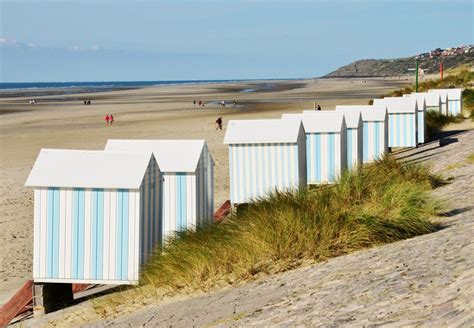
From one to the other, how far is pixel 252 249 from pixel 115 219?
1.95 meters

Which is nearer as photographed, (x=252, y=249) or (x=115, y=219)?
(x=252, y=249)

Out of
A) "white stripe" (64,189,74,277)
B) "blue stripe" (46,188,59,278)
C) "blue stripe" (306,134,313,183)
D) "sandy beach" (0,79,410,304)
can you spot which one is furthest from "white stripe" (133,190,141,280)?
"blue stripe" (306,134,313,183)

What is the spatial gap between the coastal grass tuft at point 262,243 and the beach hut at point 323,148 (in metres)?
7.57

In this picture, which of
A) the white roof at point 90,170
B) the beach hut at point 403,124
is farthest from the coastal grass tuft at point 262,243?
the beach hut at point 403,124

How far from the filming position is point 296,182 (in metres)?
15.7

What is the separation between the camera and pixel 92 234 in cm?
999

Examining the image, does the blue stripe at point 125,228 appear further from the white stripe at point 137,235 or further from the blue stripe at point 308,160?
the blue stripe at point 308,160

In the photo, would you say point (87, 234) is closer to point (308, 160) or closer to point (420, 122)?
point (308, 160)

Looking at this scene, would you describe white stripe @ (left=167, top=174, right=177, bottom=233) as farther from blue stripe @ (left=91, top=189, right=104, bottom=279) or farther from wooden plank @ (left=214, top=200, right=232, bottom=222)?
wooden plank @ (left=214, top=200, right=232, bottom=222)

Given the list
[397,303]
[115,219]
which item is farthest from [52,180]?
[397,303]

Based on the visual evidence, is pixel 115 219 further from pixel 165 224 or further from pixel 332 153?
pixel 332 153

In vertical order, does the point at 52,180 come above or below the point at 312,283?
above

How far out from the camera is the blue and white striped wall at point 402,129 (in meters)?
25.6

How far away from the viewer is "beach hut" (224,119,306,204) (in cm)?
1571
